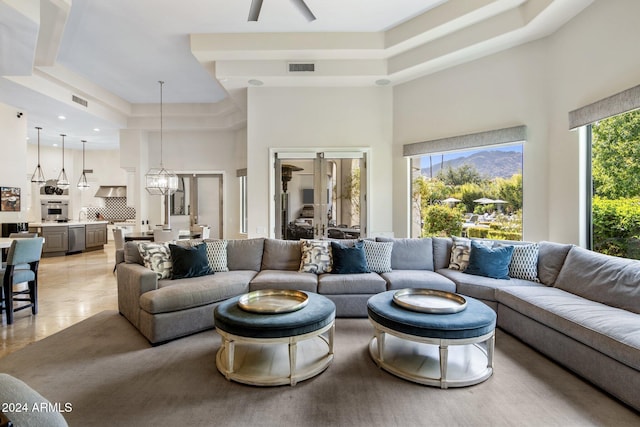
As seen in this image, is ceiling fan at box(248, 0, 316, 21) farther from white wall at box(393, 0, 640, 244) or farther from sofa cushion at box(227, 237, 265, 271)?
white wall at box(393, 0, 640, 244)

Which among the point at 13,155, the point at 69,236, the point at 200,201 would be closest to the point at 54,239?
the point at 69,236

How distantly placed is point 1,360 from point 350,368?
307 centimetres

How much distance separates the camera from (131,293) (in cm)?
352

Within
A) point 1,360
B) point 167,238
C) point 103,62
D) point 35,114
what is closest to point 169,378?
point 1,360

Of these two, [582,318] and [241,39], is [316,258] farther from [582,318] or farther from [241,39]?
[241,39]

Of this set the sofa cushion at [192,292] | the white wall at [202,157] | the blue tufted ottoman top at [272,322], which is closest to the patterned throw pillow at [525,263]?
the blue tufted ottoman top at [272,322]

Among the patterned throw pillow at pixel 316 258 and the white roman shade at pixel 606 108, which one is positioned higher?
the white roman shade at pixel 606 108

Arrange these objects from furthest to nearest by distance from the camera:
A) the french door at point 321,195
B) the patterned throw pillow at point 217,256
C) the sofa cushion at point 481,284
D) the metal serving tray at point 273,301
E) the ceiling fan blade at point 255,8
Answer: the french door at point 321,195 < the patterned throw pillow at point 217,256 < the sofa cushion at point 481,284 < the ceiling fan blade at point 255,8 < the metal serving tray at point 273,301

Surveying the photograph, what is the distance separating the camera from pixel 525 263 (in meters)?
3.80

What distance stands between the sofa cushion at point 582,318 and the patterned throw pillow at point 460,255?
2.64 ft

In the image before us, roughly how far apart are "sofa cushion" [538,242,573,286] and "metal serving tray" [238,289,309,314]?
9.30ft

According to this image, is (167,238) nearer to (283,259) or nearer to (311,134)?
(283,259)

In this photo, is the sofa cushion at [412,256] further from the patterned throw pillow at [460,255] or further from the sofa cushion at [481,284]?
Answer: the sofa cushion at [481,284]

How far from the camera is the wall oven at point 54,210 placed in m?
10.6
